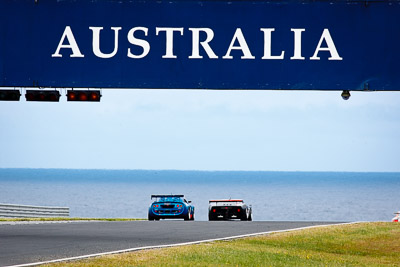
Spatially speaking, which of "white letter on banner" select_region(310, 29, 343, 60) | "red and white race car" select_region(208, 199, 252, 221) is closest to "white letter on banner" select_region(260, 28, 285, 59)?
"white letter on banner" select_region(310, 29, 343, 60)

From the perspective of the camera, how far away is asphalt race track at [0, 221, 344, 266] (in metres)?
18.3

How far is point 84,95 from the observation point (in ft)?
65.7

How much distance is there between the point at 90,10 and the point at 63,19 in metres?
0.68

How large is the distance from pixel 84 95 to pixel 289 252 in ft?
21.2

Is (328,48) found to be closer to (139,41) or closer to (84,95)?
(139,41)

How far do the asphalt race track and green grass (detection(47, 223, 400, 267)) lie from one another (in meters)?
1.40

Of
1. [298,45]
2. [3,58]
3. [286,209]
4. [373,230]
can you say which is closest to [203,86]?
[298,45]

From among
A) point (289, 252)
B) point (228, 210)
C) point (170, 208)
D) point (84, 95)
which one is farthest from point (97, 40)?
point (228, 210)

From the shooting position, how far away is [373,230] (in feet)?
91.8

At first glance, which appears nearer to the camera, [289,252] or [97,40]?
[97,40]

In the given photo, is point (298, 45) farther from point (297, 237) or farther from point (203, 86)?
point (297, 237)

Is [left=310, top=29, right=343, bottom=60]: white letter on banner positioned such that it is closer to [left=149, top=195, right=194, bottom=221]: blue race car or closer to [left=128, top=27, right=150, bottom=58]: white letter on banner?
[left=128, top=27, right=150, bottom=58]: white letter on banner

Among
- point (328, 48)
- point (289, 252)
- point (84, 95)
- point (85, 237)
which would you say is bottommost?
point (289, 252)

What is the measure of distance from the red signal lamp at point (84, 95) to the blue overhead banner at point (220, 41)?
2.05 ft
